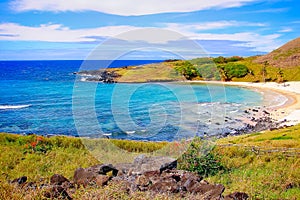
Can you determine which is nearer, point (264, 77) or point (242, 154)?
point (242, 154)

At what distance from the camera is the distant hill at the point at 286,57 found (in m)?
95.4

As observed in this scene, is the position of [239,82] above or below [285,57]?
below

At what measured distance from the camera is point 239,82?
8975 centimetres

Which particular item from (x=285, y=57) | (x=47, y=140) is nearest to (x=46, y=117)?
(x=47, y=140)

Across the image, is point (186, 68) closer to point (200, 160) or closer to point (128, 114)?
point (128, 114)

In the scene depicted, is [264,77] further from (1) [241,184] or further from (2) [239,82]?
(1) [241,184]

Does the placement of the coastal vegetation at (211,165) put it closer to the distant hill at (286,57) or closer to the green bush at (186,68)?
the green bush at (186,68)

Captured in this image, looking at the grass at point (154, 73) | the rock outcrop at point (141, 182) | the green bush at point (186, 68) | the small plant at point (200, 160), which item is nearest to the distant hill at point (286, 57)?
the green bush at point (186, 68)

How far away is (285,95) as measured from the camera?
65062 mm

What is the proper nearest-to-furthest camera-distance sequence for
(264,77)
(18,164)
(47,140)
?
(18,164)
(47,140)
(264,77)

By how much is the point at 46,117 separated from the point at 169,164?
3884cm

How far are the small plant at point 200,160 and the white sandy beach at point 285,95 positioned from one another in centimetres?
3134

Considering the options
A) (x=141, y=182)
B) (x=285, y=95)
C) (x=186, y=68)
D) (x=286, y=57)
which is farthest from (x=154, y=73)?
(x=286, y=57)

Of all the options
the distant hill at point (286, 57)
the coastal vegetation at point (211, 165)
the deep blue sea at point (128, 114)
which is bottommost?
the deep blue sea at point (128, 114)
